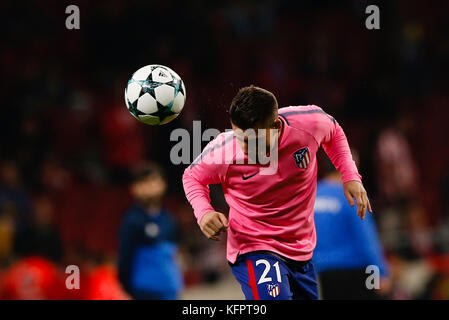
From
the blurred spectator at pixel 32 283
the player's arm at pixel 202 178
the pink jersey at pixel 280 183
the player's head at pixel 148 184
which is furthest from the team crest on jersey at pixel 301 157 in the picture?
the blurred spectator at pixel 32 283

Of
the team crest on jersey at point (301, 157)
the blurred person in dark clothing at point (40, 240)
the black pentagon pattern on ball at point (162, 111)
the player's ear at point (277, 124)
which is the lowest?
the blurred person in dark clothing at point (40, 240)

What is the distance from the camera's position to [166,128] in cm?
577

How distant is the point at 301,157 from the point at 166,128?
8.47 ft

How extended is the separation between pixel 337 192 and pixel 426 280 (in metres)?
3.12

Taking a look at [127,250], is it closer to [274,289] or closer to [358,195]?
[274,289]

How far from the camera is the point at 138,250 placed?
5.17 metres

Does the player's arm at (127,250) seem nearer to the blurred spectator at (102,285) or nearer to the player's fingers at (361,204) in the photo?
the blurred spectator at (102,285)

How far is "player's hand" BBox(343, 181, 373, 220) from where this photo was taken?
330 cm

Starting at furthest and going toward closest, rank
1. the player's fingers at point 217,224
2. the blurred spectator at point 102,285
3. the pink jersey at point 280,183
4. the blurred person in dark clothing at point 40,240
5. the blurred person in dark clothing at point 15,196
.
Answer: the blurred person in dark clothing at point 15,196 < the blurred person in dark clothing at point 40,240 < the blurred spectator at point 102,285 < the pink jersey at point 280,183 < the player's fingers at point 217,224

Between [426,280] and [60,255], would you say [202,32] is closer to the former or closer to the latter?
[60,255]

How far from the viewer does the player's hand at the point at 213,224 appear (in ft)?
10.2

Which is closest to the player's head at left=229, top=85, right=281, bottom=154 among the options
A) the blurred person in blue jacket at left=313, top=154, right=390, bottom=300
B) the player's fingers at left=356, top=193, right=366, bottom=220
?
the player's fingers at left=356, top=193, right=366, bottom=220

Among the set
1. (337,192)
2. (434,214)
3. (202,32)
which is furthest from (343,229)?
(202,32)

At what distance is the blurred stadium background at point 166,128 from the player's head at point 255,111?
75.3 inches
